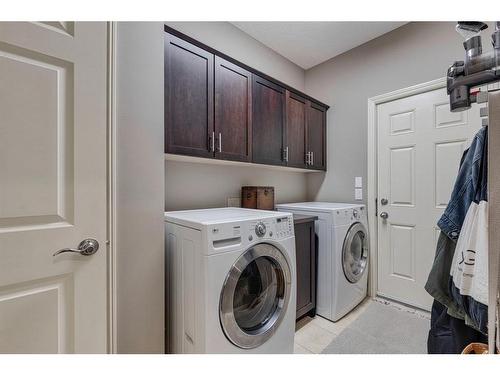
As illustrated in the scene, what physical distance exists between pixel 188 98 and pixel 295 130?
121 cm

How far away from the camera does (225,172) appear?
7.18ft

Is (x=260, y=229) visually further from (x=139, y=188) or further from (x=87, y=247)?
(x=87, y=247)

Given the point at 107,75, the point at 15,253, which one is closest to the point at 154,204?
the point at 15,253

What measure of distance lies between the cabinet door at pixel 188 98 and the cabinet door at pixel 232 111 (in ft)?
0.22

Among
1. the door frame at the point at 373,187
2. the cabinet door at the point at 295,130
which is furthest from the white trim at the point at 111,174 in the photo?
the door frame at the point at 373,187

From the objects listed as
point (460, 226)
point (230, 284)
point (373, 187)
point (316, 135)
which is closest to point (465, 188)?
point (460, 226)

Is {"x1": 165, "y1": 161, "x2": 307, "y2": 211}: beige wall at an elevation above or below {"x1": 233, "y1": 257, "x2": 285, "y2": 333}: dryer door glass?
above

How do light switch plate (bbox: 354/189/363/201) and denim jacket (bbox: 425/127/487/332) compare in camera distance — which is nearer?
denim jacket (bbox: 425/127/487/332)

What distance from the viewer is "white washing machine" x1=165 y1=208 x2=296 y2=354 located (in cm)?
113

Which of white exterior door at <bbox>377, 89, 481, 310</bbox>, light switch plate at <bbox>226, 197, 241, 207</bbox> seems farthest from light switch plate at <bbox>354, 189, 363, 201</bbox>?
light switch plate at <bbox>226, 197, 241, 207</bbox>

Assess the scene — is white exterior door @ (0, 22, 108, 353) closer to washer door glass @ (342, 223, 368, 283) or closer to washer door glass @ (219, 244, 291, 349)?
washer door glass @ (219, 244, 291, 349)

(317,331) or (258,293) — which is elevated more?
(258,293)

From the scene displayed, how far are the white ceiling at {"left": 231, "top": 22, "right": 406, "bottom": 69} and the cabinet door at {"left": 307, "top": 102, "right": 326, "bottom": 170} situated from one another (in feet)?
2.05

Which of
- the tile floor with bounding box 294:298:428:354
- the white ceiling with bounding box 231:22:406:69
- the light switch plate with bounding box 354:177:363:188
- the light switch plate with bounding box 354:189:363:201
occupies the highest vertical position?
the white ceiling with bounding box 231:22:406:69
